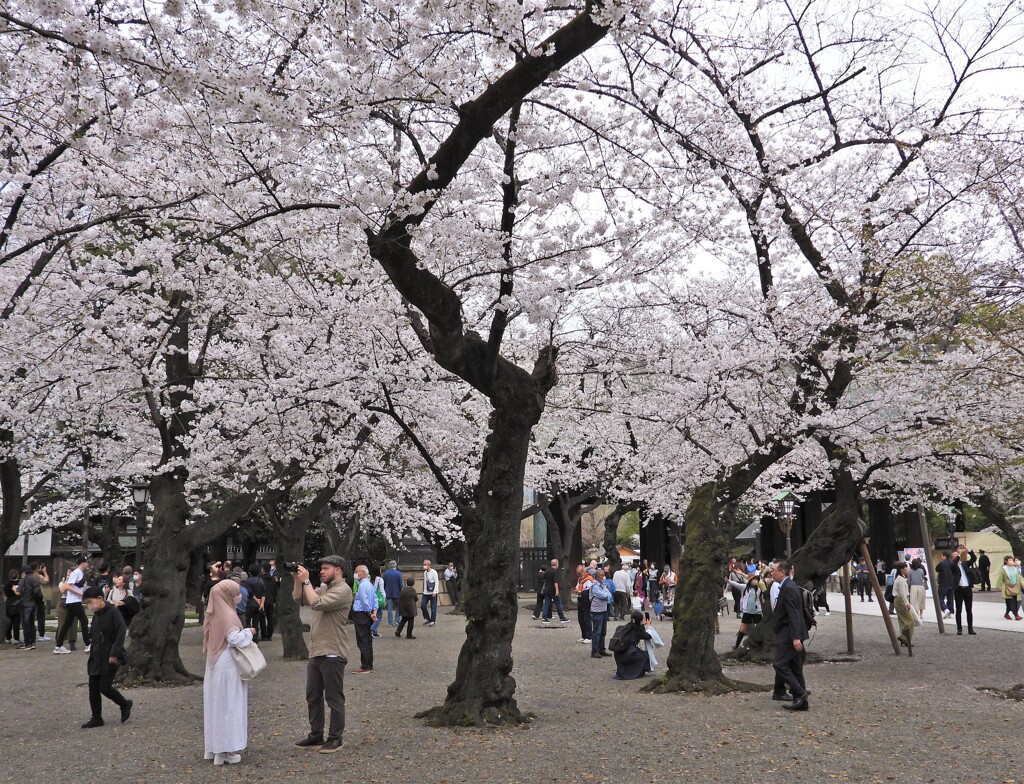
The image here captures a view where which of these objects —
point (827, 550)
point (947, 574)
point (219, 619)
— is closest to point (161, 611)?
point (219, 619)

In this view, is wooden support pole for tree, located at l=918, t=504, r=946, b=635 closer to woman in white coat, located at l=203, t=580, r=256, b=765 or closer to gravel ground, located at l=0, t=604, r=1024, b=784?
gravel ground, located at l=0, t=604, r=1024, b=784

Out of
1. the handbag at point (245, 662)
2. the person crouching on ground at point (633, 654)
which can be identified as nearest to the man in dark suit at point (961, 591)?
the person crouching on ground at point (633, 654)

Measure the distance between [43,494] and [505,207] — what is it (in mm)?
26301

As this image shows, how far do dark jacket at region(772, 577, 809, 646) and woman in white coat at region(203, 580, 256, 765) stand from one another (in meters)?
6.14

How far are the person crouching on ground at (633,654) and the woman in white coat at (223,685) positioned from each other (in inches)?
274

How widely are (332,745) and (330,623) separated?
1075 mm

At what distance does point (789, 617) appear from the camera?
10.5 m

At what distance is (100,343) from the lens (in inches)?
482

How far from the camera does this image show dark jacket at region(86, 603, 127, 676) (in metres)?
9.49

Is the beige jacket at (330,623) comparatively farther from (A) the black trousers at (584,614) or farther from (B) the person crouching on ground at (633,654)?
(A) the black trousers at (584,614)

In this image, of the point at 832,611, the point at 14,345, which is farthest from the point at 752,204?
the point at 832,611

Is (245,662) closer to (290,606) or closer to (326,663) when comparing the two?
(326,663)

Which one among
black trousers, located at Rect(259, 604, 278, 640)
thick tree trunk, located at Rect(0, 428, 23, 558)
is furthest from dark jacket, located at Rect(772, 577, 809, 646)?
thick tree trunk, located at Rect(0, 428, 23, 558)

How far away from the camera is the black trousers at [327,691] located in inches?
318
